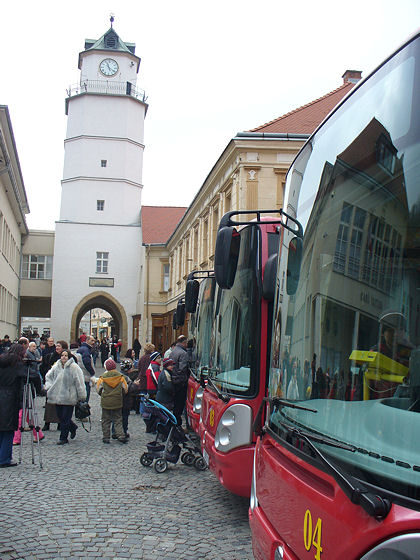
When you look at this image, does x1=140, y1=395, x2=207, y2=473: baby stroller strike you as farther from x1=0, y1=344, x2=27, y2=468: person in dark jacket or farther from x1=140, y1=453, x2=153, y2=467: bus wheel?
x1=0, y1=344, x2=27, y2=468: person in dark jacket

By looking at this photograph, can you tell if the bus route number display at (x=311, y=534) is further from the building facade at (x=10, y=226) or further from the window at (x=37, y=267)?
the window at (x=37, y=267)

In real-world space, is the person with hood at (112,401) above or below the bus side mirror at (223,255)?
below

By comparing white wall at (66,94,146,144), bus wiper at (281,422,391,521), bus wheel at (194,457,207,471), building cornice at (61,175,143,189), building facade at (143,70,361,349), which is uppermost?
white wall at (66,94,146,144)

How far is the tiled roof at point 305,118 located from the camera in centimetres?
2362

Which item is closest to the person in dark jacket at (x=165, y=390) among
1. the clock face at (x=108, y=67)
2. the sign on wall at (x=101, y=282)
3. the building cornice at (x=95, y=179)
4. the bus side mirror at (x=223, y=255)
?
the bus side mirror at (x=223, y=255)

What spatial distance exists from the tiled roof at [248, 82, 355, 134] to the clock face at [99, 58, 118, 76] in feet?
91.0

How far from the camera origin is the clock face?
1943 inches

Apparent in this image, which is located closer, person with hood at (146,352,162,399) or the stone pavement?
the stone pavement

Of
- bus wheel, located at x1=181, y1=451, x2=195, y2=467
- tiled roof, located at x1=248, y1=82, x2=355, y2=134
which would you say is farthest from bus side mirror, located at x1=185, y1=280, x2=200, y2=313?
tiled roof, located at x1=248, y1=82, x2=355, y2=134

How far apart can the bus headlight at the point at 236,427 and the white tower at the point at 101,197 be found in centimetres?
4048

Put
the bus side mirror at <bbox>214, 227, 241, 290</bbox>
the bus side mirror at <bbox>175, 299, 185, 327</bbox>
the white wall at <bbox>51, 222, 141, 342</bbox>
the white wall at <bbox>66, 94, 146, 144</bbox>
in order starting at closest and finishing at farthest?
the bus side mirror at <bbox>214, 227, 241, 290</bbox> < the bus side mirror at <bbox>175, 299, 185, 327</bbox> < the white wall at <bbox>51, 222, 141, 342</bbox> < the white wall at <bbox>66, 94, 146, 144</bbox>

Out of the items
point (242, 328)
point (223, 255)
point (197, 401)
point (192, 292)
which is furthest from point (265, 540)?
point (192, 292)

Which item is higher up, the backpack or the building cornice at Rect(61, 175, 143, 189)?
the building cornice at Rect(61, 175, 143, 189)

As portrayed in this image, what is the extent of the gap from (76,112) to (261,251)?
4563 cm
